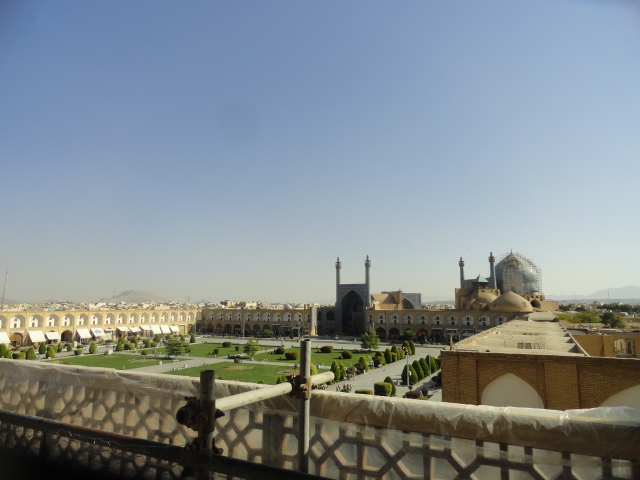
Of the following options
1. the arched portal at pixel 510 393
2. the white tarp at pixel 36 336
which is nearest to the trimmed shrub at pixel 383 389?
the arched portal at pixel 510 393

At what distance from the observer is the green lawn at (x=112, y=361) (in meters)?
26.8

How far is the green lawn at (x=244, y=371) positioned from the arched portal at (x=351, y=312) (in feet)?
87.3

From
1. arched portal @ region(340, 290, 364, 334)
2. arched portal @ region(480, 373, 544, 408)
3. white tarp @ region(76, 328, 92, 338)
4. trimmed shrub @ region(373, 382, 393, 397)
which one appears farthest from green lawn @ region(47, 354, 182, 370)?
arched portal @ region(340, 290, 364, 334)

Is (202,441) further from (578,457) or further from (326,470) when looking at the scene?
(578,457)

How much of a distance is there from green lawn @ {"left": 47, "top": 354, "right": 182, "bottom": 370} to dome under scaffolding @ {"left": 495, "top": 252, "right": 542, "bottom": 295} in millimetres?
40183

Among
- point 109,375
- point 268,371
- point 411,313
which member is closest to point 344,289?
point 411,313

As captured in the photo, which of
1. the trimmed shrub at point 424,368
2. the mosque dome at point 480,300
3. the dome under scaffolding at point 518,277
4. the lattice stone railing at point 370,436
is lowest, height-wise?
the trimmed shrub at point 424,368

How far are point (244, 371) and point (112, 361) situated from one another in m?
10.3

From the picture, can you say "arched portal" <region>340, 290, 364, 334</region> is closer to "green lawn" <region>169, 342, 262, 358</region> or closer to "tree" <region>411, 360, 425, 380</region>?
"green lawn" <region>169, 342, 262, 358</region>

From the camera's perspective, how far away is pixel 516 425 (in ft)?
6.90

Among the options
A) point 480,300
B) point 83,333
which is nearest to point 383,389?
point 480,300

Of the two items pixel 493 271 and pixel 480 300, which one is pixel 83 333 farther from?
pixel 493 271

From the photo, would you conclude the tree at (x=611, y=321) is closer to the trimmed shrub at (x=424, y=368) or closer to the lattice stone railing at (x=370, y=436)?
the trimmed shrub at (x=424, y=368)

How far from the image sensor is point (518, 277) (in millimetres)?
50562
